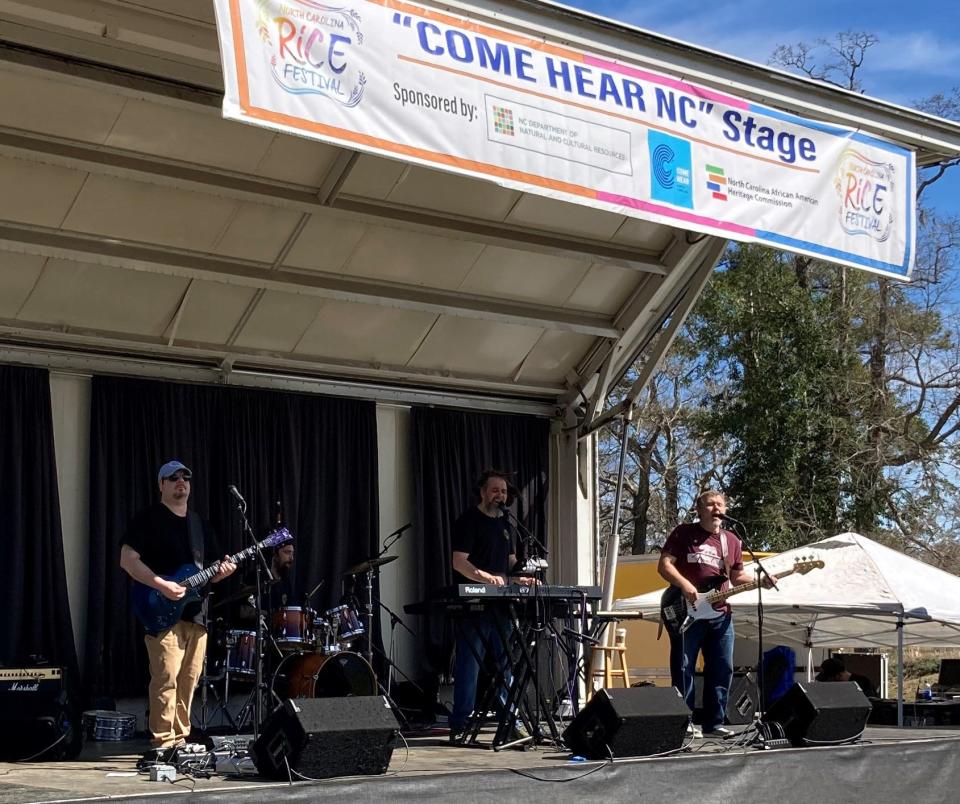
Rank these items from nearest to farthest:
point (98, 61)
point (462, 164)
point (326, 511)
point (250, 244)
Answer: point (462, 164) < point (98, 61) < point (250, 244) < point (326, 511)

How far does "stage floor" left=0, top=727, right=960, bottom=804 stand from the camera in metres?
4.21

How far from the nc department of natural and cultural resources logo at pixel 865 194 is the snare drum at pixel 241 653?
171 inches

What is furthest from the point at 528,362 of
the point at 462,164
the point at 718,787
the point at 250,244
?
the point at 718,787

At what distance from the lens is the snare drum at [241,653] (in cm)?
740

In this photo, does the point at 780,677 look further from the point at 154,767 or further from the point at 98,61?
the point at 98,61

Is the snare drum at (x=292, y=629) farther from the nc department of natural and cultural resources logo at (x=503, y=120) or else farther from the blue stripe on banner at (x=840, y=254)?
the blue stripe on banner at (x=840, y=254)

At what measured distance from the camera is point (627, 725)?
515 centimetres

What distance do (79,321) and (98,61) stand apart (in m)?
2.17

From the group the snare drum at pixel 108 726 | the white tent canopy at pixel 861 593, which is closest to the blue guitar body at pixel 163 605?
the snare drum at pixel 108 726

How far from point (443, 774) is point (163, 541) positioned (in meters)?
2.11

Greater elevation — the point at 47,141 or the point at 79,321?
the point at 47,141

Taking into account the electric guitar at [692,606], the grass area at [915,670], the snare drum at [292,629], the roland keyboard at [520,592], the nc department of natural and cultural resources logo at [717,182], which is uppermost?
the nc department of natural and cultural resources logo at [717,182]

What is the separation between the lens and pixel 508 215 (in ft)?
25.9

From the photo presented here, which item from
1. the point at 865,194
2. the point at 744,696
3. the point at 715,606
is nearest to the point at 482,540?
the point at 715,606
